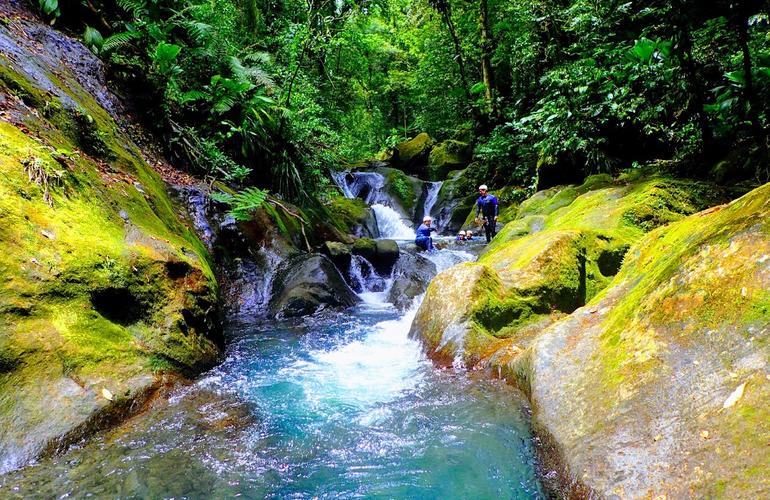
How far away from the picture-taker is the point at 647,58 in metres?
7.02

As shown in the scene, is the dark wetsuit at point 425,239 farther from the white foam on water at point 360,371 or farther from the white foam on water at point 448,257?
the white foam on water at point 360,371

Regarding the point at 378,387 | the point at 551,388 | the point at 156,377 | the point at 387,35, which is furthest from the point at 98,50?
the point at 387,35

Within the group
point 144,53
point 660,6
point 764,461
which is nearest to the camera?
point 764,461

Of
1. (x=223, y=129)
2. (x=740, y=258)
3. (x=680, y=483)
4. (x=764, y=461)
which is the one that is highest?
(x=223, y=129)

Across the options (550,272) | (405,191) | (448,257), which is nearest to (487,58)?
(405,191)

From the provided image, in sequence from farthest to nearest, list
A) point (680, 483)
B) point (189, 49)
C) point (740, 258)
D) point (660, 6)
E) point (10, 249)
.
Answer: point (189, 49)
point (660, 6)
point (10, 249)
point (740, 258)
point (680, 483)

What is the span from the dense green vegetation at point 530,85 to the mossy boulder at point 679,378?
2.82 metres

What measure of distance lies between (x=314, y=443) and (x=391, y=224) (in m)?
14.4

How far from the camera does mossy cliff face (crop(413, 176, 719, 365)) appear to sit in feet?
16.2

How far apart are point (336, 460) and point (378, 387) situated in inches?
54.8

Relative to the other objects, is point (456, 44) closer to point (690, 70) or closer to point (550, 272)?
point (690, 70)

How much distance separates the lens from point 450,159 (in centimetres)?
2072

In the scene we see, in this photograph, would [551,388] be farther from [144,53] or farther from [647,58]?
[144,53]

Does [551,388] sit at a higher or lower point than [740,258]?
lower
